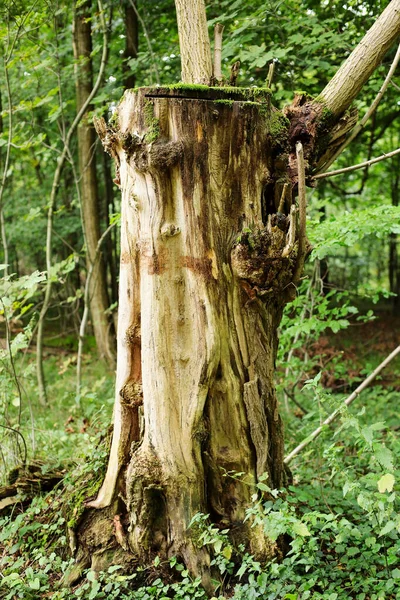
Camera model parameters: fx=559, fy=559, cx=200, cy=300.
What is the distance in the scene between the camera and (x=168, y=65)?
309 inches

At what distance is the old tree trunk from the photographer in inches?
122

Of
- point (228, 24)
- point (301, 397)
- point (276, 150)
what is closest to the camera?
point (276, 150)

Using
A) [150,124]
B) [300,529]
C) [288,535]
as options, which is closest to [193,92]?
[150,124]

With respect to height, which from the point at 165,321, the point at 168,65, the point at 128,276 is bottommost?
the point at 165,321

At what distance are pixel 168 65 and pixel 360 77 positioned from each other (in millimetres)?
5152

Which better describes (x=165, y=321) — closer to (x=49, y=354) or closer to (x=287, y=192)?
(x=287, y=192)

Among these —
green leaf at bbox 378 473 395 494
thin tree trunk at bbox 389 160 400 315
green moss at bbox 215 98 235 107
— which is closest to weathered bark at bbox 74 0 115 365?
green moss at bbox 215 98 235 107

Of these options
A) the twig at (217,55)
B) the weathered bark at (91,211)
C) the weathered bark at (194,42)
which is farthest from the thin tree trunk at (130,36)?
the weathered bark at (194,42)

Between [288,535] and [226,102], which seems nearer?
[226,102]

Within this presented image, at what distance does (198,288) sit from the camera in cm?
314

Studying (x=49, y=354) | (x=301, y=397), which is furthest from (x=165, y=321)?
(x=49, y=354)

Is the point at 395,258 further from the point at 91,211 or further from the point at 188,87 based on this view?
the point at 188,87

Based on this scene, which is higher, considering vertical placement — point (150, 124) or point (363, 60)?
point (363, 60)

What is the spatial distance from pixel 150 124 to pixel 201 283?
912 millimetres
